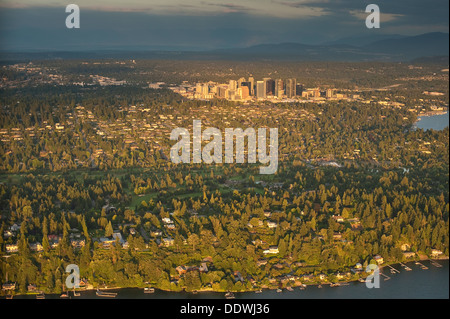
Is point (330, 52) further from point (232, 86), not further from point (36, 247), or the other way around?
point (36, 247)

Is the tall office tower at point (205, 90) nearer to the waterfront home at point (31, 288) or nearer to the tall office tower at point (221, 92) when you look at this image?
the tall office tower at point (221, 92)

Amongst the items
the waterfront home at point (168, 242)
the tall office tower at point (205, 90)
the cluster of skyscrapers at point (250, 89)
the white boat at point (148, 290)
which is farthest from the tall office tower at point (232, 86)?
the white boat at point (148, 290)

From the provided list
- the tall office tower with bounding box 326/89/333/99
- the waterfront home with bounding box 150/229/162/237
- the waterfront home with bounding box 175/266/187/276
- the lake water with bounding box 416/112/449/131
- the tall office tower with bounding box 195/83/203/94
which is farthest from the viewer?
the tall office tower with bounding box 326/89/333/99

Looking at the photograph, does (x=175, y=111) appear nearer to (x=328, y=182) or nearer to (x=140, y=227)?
(x=328, y=182)

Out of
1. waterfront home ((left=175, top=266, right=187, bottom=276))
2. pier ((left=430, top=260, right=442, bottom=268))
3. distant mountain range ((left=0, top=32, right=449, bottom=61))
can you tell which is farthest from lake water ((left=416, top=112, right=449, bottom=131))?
waterfront home ((left=175, top=266, right=187, bottom=276))

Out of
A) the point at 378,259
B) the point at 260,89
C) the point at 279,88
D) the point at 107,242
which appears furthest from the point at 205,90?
the point at 378,259

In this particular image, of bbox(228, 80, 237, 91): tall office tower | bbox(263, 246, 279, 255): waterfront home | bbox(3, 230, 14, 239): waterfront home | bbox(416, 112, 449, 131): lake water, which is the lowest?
bbox(263, 246, 279, 255): waterfront home

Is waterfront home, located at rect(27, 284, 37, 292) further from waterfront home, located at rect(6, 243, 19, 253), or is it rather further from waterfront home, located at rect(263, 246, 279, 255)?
waterfront home, located at rect(263, 246, 279, 255)
